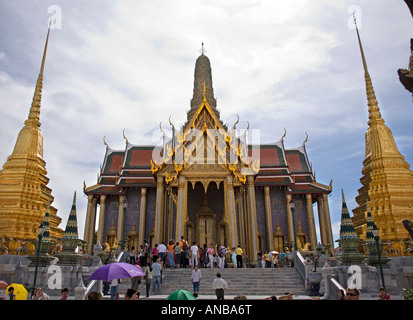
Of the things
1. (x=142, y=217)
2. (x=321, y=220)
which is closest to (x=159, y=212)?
(x=142, y=217)

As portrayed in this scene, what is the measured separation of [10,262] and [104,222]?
9.12 m

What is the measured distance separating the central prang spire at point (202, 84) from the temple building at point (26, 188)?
509 inches

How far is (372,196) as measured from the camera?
18.2 metres

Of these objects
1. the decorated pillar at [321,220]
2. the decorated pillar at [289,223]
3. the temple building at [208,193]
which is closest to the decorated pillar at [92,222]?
the temple building at [208,193]

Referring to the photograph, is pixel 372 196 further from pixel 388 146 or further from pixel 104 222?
pixel 104 222

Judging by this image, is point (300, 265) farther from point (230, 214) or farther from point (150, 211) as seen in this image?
point (150, 211)

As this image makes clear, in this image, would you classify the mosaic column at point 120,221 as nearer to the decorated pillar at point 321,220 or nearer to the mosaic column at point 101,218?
the mosaic column at point 101,218

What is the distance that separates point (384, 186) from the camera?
58.5ft

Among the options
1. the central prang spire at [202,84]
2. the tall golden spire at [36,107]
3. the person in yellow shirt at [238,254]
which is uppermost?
the central prang spire at [202,84]

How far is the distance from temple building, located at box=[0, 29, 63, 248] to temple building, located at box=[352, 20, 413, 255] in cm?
1710

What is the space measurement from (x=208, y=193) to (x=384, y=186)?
10.3m

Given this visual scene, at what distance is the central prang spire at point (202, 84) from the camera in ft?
98.2
